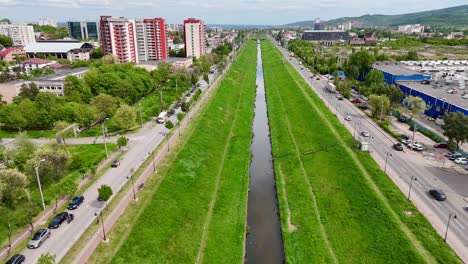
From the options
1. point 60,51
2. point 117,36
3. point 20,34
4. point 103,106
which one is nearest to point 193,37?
point 117,36

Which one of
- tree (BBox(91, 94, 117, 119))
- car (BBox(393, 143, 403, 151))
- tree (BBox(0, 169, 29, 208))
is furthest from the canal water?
tree (BBox(91, 94, 117, 119))

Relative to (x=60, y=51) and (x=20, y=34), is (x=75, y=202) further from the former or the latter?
(x=20, y=34)

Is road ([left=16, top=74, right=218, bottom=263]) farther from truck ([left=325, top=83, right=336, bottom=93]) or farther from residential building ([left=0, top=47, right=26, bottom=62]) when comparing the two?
residential building ([left=0, top=47, right=26, bottom=62])

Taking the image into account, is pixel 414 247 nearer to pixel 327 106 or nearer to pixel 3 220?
pixel 3 220

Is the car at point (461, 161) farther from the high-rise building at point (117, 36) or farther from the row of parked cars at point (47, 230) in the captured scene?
the high-rise building at point (117, 36)

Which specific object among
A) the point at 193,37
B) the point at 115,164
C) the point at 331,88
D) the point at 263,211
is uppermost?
the point at 193,37

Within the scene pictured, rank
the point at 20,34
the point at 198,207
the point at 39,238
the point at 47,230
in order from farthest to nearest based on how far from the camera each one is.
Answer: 1. the point at 20,34
2. the point at 198,207
3. the point at 47,230
4. the point at 39,238
